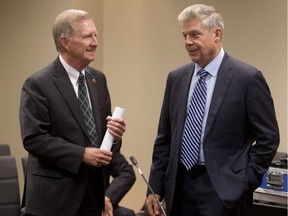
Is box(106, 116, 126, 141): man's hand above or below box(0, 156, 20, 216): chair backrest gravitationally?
above

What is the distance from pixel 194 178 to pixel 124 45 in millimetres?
2989

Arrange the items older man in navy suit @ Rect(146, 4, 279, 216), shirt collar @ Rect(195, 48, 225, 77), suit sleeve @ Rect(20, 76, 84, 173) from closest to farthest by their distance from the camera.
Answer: suit sleeve @ Rect(20, 76, 84, 173) → older man in navy suit @ Rect(146, 4, 279, 216) → shirt collar @ Rect(195, 48, 225, 77)

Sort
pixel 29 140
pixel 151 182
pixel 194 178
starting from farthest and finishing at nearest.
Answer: pixel 151 182 < pixel 194 178 < pixel 29 140

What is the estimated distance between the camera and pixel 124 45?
5281mm

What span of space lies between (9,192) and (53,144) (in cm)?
136

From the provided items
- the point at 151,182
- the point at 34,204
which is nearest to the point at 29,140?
the point at 34,204

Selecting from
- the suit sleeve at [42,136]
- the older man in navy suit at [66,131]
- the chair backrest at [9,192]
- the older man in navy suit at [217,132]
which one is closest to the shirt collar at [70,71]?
the older man in navy suit at [66,131]

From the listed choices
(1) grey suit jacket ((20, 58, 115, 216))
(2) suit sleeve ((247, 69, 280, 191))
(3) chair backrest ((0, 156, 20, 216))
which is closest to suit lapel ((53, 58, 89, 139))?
(1) grey suit jacket ((20, 58, 115, 216))

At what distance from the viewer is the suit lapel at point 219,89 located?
2438mm

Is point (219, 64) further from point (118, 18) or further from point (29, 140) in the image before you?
point (118, 18)

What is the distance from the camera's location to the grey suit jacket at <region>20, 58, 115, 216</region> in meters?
2.32

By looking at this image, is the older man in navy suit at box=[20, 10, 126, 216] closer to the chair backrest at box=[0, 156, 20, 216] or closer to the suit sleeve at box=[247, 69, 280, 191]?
the suit sleeve at box=[247, 69, 280, 191]

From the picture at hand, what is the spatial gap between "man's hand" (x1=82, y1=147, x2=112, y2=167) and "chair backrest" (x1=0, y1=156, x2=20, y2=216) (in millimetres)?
1360

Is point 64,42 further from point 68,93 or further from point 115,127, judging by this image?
point 115,127
